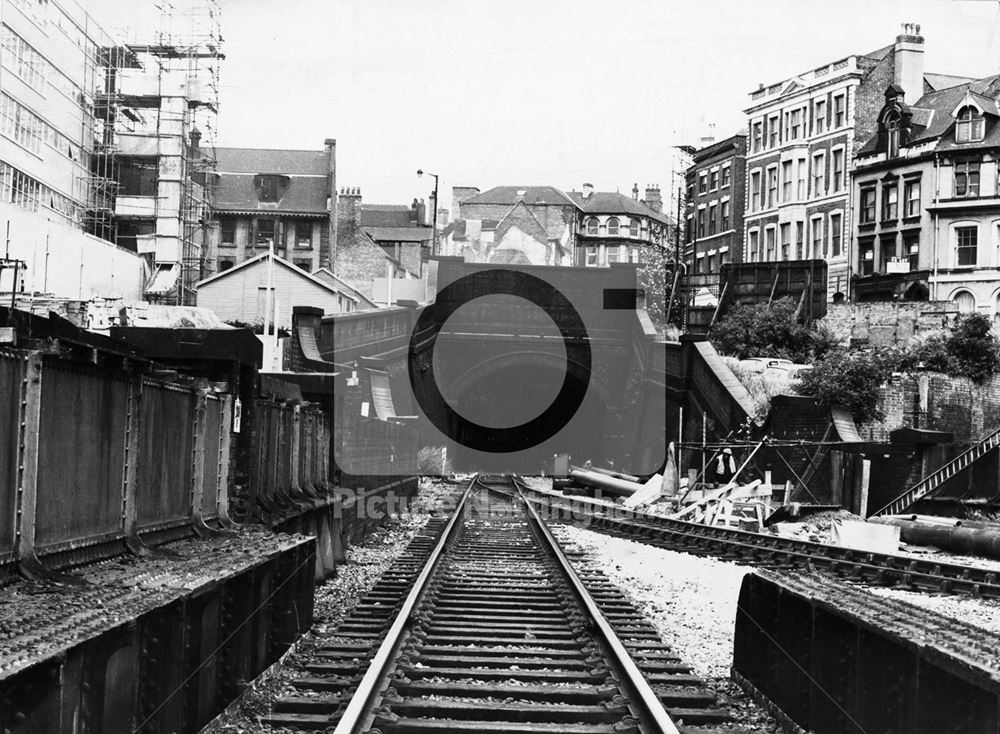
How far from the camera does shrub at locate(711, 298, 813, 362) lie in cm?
3950

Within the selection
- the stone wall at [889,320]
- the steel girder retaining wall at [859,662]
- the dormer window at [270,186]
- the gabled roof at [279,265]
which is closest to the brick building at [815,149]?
the stone wall at [889,320]

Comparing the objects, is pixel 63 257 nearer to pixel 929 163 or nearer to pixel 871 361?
pixel 871 361

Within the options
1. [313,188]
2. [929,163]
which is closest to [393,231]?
[313,188]

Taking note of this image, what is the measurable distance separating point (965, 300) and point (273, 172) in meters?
43.8

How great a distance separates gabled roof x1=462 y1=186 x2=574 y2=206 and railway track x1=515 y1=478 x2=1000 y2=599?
71.1 m

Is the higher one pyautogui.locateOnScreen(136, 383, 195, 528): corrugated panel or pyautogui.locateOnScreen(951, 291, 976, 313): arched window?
pyautogui.locateOnScreen(951, 291, 976, 313): arched window

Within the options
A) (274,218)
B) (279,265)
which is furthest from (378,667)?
(274,218)

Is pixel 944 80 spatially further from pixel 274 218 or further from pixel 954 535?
pixel 954 535

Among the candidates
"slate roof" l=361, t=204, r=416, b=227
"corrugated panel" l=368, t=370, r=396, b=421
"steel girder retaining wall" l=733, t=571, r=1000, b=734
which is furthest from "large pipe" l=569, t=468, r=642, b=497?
"slate roof" l=361, t=204, r=416, b=227

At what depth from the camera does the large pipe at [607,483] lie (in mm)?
31047

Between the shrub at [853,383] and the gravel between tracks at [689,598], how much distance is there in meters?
13.9

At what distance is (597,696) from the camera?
21.2ft

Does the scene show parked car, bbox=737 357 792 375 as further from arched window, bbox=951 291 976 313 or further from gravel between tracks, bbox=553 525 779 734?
gravel between tracks, bbox=553 525 779 734

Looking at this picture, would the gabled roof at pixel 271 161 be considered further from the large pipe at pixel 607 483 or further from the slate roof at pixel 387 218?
the large pipe at pixel 607 483
